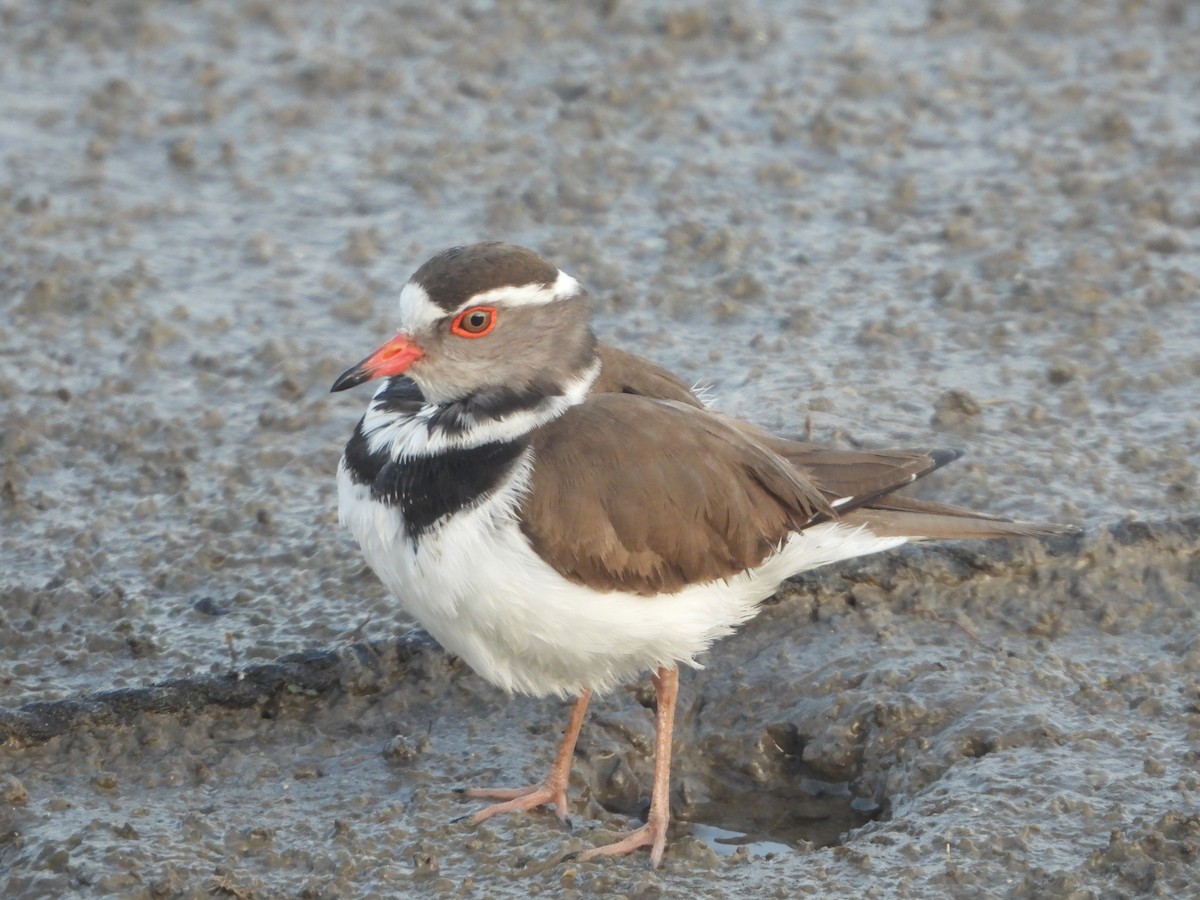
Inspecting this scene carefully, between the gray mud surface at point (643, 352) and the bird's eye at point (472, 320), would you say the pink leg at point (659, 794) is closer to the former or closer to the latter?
the gray mud surface at point (643, 352)

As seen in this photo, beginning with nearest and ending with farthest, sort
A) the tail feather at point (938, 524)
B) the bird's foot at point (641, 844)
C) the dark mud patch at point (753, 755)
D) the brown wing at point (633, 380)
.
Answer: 1. the dark mud patch at point (753, 755)
2. the bird's foot at point (641, 844)
3. the brown wing at point (633, 380)
4. the tail feather at point (938, 524)

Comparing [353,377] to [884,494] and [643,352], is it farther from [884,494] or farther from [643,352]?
[643,352]

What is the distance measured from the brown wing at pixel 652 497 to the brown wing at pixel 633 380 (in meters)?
0.11

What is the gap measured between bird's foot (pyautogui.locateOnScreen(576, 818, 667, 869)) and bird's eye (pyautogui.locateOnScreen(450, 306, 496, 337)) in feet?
5.15

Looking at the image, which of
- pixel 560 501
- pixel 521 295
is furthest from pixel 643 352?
pixel 560 501

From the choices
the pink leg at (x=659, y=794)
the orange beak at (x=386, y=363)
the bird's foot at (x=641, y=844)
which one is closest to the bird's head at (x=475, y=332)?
the orange beak at (x=386, y=363)

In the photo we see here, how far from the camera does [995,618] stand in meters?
5.79

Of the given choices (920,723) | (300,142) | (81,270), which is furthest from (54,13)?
(920,723)

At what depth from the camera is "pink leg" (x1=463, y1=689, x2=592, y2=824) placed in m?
5.03

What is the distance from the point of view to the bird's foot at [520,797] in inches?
198

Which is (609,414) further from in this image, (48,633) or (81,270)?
(81,270)

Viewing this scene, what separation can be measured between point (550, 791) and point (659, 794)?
0.34 m

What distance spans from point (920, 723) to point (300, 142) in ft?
16.3

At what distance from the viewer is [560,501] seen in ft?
15.6
